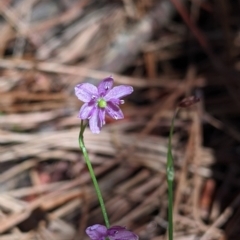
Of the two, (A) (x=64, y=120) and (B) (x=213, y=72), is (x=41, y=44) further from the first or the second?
(B) (x=213, y=72)

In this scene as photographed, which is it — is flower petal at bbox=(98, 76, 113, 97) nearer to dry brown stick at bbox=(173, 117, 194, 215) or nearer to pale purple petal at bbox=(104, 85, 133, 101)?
pale purple petal at bbox=(104, 85, 133, 101)

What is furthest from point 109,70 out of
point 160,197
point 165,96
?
point 160,197

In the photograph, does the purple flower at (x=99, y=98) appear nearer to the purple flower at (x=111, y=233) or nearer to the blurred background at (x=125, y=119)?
the purple flower at (x=111, y=233)

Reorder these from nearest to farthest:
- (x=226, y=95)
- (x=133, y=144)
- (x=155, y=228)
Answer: (x=155, y=228) → (x=133, y=144) → (x=226, y=95)

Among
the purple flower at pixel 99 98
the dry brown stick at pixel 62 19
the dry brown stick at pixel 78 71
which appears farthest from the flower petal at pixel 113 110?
the dry brown stick at pixel 62 19

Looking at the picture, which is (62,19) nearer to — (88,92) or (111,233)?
(88,92)

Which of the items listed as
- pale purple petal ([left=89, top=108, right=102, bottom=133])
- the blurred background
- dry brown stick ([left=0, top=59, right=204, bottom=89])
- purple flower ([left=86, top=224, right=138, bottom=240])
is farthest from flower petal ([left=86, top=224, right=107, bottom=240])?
dry brown stick ([left=0, top=59, right=204, bottom=89])
